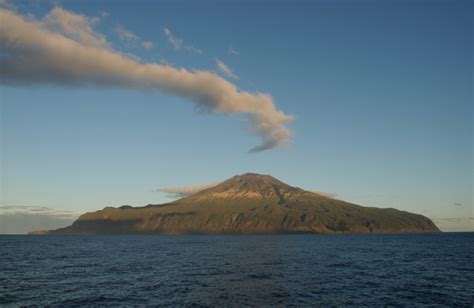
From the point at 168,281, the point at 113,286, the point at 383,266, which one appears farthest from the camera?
the point at 383,266

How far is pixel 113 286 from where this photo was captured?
184 ft

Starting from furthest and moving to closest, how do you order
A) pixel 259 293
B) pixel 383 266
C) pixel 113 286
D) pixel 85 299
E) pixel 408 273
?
pixel 383 266
pixel 408 273
pixel 113 286
pixel 259 293
pixel 85 299

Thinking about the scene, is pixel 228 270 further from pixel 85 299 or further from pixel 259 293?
pixel 85 299

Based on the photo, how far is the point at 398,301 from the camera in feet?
155

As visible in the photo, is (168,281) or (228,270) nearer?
(168,281)

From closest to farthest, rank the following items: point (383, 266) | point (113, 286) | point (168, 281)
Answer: point (113, 286)
point (168, 281)
point (383, 266)

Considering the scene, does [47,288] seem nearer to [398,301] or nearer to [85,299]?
[85,299]

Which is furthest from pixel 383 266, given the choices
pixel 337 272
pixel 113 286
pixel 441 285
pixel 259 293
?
pixel 113 286

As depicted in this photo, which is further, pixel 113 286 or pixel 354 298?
pixel 113 286

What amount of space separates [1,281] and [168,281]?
2668 centimetres

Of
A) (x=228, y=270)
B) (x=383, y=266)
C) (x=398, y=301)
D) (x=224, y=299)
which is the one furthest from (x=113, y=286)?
(x=383, y=266)

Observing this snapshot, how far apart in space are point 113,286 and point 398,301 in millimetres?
40336

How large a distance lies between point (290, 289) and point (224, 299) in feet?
38.8

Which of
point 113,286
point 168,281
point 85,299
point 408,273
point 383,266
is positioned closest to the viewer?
point 85,299
